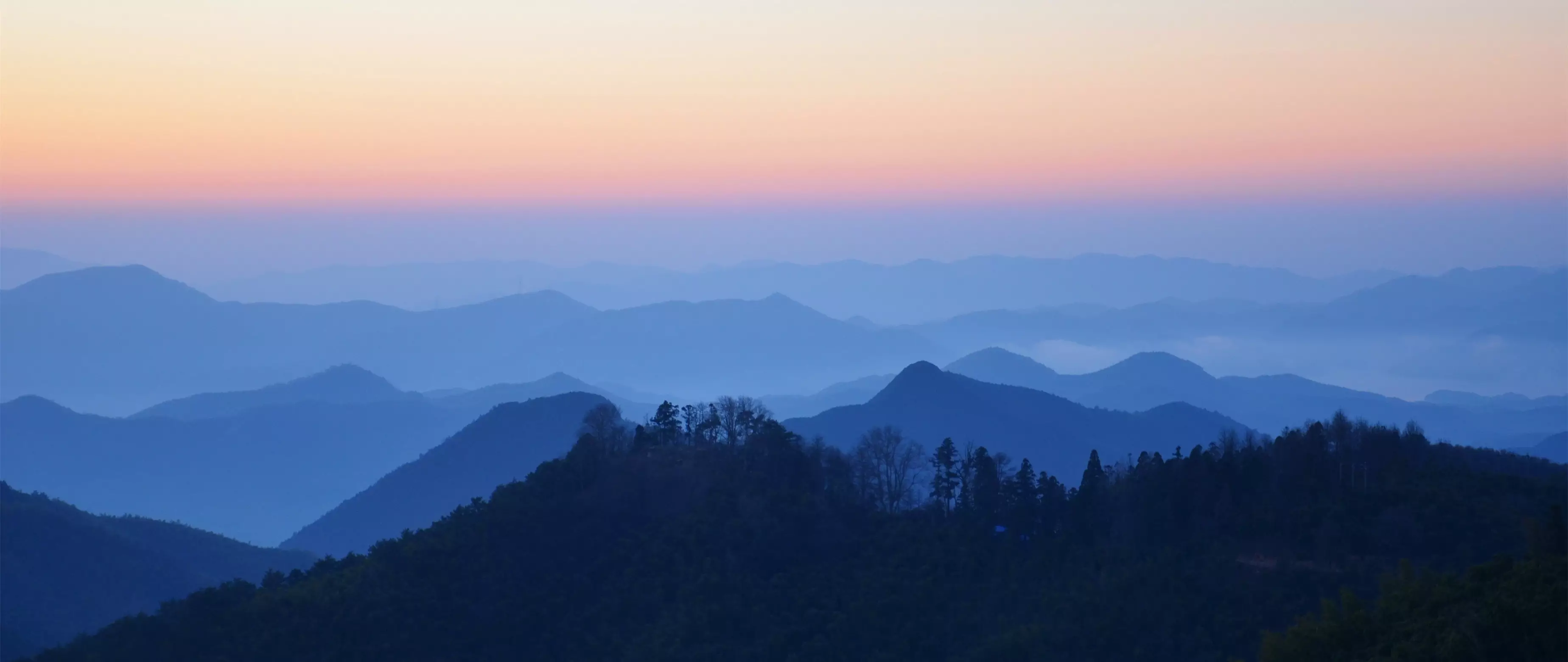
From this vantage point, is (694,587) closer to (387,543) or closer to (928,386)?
(387,543)

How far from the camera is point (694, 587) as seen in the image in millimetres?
38031

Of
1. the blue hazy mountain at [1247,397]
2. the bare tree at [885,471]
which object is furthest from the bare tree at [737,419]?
the blue hazy mountain at [1247,397]

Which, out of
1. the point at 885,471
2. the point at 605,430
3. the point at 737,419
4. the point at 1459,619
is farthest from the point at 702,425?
the point at 1459,619

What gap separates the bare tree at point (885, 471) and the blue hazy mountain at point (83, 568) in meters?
33.0

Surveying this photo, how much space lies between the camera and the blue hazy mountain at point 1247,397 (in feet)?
451

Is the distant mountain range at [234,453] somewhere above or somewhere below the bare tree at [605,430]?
above

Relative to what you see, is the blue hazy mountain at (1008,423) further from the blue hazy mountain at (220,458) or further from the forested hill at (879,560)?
the blue hazy mountain at (220,458)

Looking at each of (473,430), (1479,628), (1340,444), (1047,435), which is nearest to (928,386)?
(1047,435)

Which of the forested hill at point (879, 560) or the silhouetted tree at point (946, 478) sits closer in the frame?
the forested hill at point (879, 560)

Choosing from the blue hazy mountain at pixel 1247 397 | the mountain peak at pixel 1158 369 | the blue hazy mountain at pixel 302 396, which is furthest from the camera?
the blue hazy mountain at pixel 302 396

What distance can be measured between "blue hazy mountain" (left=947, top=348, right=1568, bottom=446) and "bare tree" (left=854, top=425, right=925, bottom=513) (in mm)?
100616

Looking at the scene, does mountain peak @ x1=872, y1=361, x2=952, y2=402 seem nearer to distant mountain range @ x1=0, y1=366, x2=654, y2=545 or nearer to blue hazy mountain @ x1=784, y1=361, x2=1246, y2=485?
blue hazy mountain @ x1=784, y1=361, x2=1246, y2=485

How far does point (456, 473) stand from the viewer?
3826 inches

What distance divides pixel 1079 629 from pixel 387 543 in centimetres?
2402
